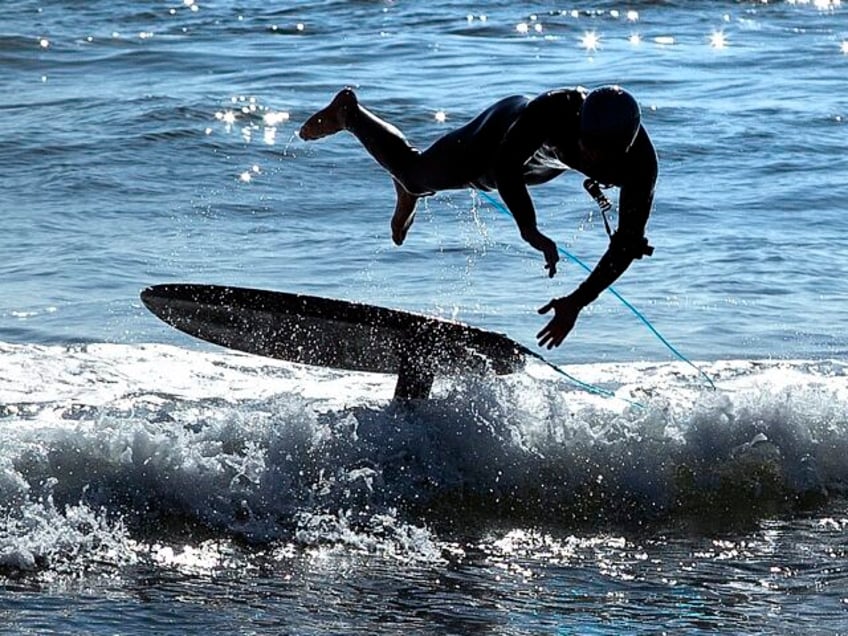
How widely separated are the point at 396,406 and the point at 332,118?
1.45 m

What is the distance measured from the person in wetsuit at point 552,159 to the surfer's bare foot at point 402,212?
0.59ft

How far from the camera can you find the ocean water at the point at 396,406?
6.25 metres

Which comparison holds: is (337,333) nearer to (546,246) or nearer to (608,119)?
(546,246)

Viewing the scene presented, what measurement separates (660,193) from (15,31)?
12.8 m

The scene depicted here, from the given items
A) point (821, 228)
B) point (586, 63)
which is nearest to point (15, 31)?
point (586, 63)

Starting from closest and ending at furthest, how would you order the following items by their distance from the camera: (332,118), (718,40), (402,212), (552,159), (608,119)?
(608,119) < (552,159) < (332,118) < (402,212) < (718,40)

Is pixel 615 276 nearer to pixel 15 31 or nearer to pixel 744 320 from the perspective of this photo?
pixel 744 320

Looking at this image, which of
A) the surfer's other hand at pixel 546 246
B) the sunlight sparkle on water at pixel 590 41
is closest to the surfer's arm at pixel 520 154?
the surfer's other hand at pixel 546 246

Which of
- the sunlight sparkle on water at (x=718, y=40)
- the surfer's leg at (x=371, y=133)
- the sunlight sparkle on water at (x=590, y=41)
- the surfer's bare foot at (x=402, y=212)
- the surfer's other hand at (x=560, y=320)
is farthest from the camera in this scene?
the sunlight sparkle on water at (x=718, y=40)

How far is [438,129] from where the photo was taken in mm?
18969

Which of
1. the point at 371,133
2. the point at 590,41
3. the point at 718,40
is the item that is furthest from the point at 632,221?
the point at 718,40

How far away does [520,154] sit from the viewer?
675cm

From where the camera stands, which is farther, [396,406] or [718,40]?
[718,40]

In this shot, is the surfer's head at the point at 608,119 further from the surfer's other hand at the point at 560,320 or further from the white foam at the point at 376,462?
the white foam at the point at 376,462
